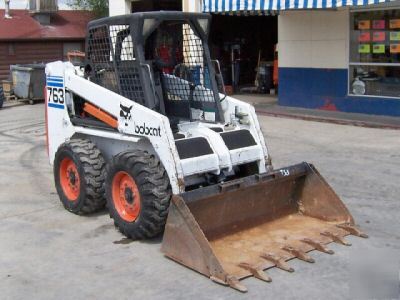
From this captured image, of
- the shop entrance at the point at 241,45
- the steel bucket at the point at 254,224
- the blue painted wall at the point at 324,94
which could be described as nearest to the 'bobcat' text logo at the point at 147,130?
the steel bucket at the point at 254,224

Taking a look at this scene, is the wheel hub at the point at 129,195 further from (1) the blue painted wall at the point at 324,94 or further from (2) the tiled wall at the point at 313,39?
(2) the tiled wall at the point at 313,39

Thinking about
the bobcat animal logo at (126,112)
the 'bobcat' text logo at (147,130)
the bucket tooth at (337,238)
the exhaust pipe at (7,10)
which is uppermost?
the exhaust pipe at (7,10)

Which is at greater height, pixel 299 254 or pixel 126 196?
pixel 126 196

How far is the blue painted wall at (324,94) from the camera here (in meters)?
13.7

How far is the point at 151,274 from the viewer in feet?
17.0

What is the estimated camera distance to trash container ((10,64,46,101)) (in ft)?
65.1

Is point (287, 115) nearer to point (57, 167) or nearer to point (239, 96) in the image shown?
point (239, 96)

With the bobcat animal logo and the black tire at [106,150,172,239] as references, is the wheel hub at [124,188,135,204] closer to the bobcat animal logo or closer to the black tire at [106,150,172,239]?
the black tire at [106,150,172,239]

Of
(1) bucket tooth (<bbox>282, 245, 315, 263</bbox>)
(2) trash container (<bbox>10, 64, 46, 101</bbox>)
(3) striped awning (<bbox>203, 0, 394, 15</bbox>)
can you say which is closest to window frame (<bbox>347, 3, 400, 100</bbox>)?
(3) striped awning (<bbox>203, 0, 394, 15</bbox>)

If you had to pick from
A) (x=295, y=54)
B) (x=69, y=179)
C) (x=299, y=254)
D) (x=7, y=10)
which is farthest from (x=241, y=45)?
(x=299, y=254)

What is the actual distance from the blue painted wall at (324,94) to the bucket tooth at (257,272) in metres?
9.32

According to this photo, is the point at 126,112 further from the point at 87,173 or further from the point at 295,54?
the point at 295,54

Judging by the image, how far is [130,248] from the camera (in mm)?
5820

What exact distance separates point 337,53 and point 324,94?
3.53 feet
